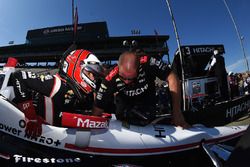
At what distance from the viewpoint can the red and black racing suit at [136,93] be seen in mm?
2206

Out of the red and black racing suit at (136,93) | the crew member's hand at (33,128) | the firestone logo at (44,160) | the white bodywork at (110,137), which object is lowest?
the firestone logo at (44,160)

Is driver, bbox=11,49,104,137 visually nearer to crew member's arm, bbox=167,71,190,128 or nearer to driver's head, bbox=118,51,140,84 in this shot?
driver's head, bbox=118,51,140,84

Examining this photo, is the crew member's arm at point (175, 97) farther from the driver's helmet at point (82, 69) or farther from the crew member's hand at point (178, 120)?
the driver's helmet at point (82, 69)

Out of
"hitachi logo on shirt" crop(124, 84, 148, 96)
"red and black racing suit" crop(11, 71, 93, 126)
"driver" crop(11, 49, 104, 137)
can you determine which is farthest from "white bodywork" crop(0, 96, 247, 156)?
"hitachi logo on shirt" crop(124, 84, 148, 96)

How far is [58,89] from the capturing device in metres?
2.13

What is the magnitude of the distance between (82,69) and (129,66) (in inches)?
18.8

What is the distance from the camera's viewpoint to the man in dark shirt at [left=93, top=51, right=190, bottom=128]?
218 centimetres

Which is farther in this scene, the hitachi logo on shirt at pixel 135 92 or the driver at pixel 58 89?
the hitachi logo on shirt at pixel 135 92

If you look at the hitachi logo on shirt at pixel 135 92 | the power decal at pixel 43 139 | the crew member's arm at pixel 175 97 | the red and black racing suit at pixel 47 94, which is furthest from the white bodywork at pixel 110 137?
the hitachi logo on shirt at pixel 135 92

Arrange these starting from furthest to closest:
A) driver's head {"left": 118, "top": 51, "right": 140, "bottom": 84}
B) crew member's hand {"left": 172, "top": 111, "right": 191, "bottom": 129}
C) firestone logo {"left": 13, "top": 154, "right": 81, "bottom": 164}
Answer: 1. crew member's hand {"left": 172, "top": 111, "right": 191, "bottom": 129}
2. driver's head {"left": 118, "top": 51, "right": 140, "bottom": 84}
3. firestone logo {"left": 13, "top": 154, "right": 81, "bottom": 164}

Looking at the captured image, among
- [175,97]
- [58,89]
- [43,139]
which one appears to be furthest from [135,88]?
[43,139]

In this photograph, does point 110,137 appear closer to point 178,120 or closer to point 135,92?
point 135,92

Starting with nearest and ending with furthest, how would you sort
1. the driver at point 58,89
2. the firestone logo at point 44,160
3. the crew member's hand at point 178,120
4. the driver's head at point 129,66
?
the firestone logo at point 44,160, the driver at point 58,89, the driver's head at point 129,66, the crew member's hand at point 178,120

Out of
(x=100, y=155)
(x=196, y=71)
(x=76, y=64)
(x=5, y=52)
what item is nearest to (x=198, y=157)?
(x=100, y=155)
